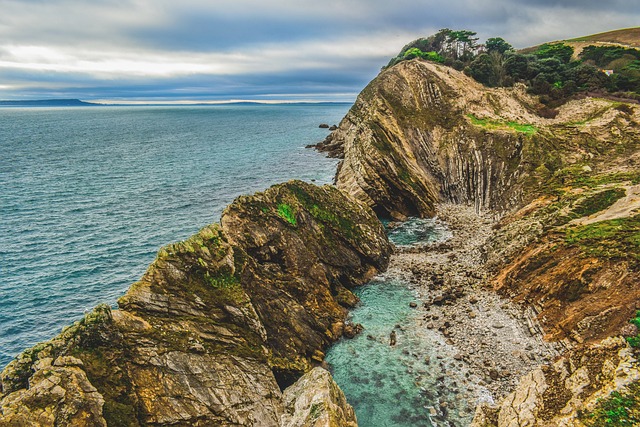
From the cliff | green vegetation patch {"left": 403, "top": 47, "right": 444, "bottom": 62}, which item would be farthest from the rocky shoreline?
green vegetation patch {"left": 403, "top": 47, "right": 444, "bottom": 62}

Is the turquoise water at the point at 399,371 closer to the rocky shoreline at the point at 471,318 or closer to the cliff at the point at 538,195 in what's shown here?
the rocky shoreline at the point at 471,318

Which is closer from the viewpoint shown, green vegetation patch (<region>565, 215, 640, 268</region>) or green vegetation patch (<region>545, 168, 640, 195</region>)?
green vegetation patch (<region>565, 215, 640, 268</region>)

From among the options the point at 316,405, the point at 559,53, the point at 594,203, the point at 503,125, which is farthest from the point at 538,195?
the point at 559,53

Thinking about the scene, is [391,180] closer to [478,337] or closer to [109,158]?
[478,337]

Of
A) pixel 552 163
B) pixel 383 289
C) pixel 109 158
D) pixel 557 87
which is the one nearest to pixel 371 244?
pixel 383 289

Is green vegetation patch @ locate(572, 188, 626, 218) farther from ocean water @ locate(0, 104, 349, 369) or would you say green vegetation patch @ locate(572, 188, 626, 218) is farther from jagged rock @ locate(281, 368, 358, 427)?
ocean water @ locate(0, 104, 349, 369)

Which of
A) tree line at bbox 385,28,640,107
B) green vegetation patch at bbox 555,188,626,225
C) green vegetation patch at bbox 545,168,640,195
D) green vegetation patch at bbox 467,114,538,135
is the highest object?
tree line at bbox 385,28,640,107
